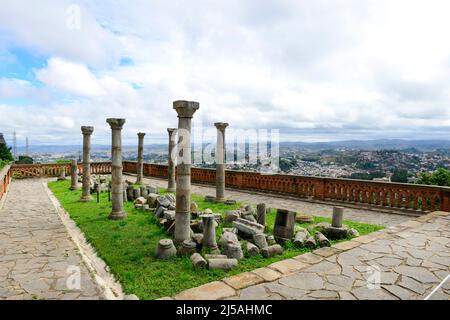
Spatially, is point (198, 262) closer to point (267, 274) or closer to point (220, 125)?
point (267, 274)

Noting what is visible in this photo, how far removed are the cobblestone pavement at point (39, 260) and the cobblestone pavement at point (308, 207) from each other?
6.98 m

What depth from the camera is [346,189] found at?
11.6m

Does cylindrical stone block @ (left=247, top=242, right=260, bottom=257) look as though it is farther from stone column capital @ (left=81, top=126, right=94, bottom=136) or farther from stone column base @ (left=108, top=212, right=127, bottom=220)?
stone column capital @ (left=81, top=126, right=94, bottom=136)

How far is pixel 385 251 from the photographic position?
593 cm

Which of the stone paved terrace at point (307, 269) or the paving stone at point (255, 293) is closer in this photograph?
the paving stone at point (255, 293)

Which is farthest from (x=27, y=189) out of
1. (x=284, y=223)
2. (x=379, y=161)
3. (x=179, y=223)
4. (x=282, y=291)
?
(x=379, y=161)

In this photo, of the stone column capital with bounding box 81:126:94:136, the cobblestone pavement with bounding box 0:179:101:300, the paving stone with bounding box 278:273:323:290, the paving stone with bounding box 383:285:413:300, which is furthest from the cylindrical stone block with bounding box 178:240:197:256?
the stone column capital with bounding box 81:126:94:136

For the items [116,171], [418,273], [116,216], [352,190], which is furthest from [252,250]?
[352,190]

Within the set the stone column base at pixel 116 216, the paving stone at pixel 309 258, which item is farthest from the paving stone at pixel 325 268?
the stone column base at pixel 116 216

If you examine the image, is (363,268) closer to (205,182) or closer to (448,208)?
(448,208)

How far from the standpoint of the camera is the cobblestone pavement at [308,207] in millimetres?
9198

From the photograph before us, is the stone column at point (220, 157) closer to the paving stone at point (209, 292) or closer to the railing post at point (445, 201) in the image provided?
the railing post at point (445, 201)

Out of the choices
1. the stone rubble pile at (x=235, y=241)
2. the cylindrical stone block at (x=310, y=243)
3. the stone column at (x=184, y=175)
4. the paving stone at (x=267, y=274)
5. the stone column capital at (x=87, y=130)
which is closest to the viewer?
the paving stone at (x=267, y=274)

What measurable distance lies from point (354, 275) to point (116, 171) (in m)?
7.53
